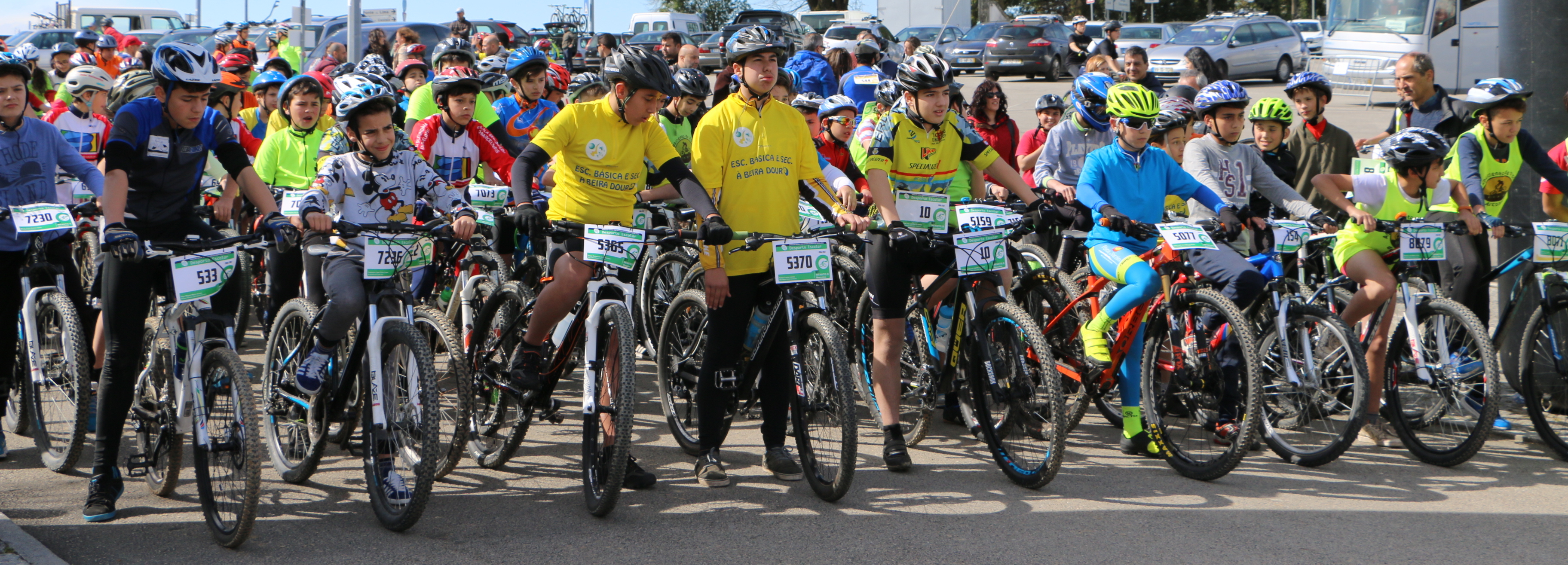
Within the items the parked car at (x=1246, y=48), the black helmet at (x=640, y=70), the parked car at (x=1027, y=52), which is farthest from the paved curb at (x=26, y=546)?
the parked car at (x=1027, y=52)

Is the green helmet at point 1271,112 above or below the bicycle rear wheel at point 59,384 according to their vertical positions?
above

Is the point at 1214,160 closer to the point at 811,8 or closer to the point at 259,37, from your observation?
the point at 259,37

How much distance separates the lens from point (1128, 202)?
5.83 m

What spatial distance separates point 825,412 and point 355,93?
2.25 metres

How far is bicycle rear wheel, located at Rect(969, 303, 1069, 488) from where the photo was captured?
207 inches

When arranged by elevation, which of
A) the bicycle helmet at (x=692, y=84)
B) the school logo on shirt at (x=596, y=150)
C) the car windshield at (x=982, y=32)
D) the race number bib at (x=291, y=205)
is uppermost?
the car windshield at (x=982, y=32)

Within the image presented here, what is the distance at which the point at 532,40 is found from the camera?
30422 mm

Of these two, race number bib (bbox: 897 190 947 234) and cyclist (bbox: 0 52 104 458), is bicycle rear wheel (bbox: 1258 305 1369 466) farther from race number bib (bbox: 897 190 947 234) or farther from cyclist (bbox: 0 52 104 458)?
cyclist (bbox: 0 52 104 458)

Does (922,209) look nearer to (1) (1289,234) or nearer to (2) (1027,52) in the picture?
(1) (1289,234)

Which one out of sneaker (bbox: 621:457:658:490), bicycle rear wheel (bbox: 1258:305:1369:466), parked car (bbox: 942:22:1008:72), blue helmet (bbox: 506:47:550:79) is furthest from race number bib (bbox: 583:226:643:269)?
parked car (bbox: 942:22:1008:72)

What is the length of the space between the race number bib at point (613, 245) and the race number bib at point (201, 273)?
123 centimetres

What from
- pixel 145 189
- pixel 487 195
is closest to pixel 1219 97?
pixel 487 195

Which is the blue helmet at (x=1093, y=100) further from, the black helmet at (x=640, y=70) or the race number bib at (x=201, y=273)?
the race number bib at (x=201, y=273)

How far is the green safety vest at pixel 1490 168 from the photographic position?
6613mm
